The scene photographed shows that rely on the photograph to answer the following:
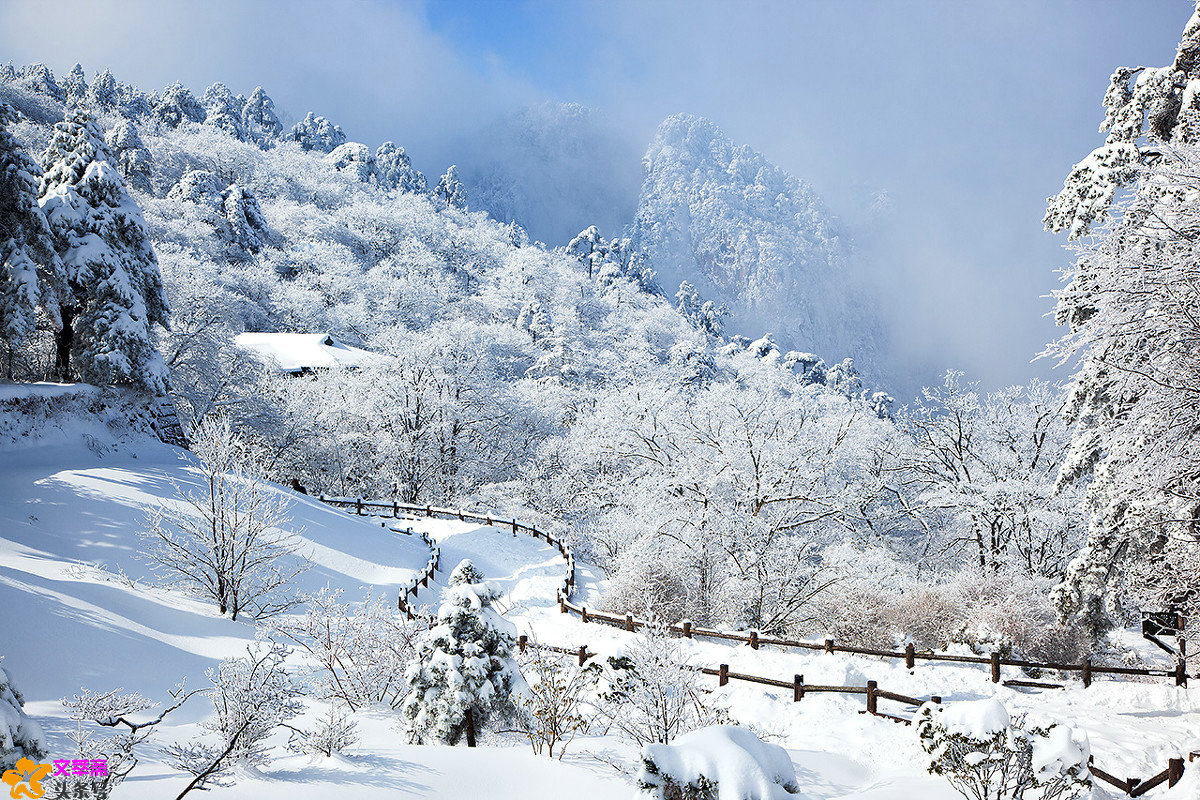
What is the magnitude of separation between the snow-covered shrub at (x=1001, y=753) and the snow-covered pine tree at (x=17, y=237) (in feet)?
73.2

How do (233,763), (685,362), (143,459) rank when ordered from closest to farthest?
(233,763) → (143,459) → (685,362)

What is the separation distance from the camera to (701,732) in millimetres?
4988

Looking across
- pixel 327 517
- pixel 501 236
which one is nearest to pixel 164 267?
pixel 327 517

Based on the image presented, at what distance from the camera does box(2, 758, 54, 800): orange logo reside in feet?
12.7

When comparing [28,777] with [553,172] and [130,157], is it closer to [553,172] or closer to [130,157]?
[130,157]

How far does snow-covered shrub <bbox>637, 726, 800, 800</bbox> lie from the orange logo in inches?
157

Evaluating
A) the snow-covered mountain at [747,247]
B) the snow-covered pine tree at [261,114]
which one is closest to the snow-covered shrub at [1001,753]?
the snow-covered pine tree at [261,114]

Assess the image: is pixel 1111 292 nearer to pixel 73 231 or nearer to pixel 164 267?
pixel 73 231

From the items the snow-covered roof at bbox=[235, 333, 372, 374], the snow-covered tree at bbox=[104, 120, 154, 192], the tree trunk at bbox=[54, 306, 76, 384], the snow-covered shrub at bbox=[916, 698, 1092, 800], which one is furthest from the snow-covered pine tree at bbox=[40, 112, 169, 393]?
the snow-covered tree at bbox=[104, 120, 154, 192]

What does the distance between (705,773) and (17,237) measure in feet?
73.1

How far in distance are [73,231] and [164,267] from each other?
50.1ft

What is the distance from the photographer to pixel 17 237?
17.0 meters

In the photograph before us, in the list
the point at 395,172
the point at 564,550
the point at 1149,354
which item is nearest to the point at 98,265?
the point at 564,550

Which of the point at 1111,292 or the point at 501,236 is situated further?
the point at 501,236
